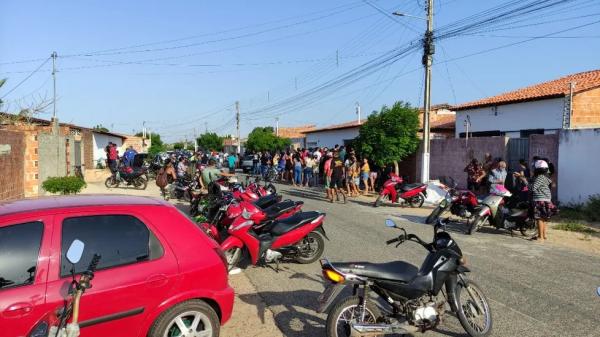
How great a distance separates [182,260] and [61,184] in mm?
9510

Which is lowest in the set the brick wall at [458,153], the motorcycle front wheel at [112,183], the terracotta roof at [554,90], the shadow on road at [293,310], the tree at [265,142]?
the shadow on road at [293,310]

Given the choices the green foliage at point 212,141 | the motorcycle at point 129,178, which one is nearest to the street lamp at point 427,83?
the motorcycle at point 129,178

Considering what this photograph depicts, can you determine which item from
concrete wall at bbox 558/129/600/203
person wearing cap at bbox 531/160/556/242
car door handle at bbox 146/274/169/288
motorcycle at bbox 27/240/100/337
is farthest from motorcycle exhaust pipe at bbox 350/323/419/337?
concrete wall at bbox 558/129/600/203

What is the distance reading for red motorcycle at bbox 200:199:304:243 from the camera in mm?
7621

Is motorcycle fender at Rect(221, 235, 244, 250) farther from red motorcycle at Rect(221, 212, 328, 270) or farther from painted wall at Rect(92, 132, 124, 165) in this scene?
painted wall at Rect(92, 132, 124, 165)

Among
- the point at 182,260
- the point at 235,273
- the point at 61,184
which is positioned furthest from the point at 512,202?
the point at 61,184

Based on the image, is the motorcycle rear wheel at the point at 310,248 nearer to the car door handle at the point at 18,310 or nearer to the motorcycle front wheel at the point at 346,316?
the motorcycle front wheel at the point at 346,316

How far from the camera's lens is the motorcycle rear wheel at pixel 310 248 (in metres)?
7.73

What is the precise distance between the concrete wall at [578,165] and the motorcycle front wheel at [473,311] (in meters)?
10.7

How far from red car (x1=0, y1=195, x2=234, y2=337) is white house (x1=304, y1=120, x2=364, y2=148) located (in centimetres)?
2712

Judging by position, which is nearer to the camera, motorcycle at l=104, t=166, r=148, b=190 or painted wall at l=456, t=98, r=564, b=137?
painted wall at l=456, t=98, r=564, b=137

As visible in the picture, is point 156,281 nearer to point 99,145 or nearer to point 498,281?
point 498,281

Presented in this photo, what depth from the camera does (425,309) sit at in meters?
4.43

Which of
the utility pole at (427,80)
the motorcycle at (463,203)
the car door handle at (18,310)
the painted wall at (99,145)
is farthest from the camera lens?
the painted wall at (99,145)
